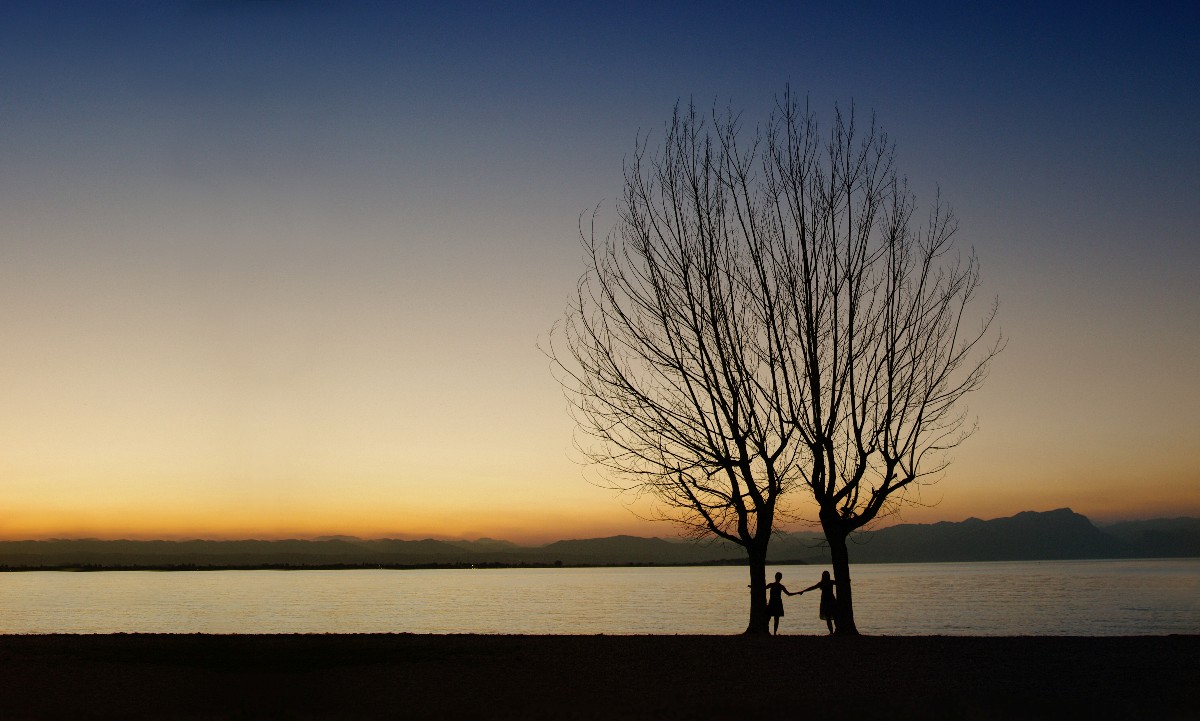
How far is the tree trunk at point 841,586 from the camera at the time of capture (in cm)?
2220

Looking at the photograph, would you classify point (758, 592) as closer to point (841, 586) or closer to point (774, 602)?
point (774, 602)

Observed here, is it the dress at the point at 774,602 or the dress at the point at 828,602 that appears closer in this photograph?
the dress at the point at 828,602

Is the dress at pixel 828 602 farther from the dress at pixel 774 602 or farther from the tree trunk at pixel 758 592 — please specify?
the tree trunk at pixel 758 592
